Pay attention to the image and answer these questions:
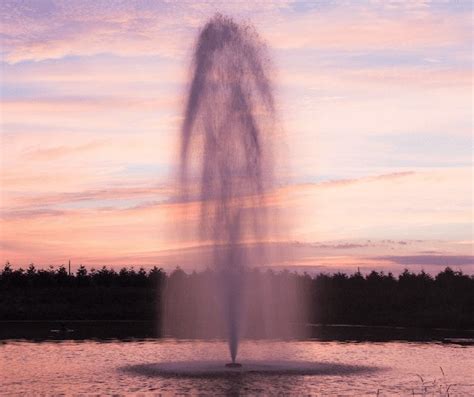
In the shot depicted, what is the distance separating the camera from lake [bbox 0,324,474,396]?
3195 cm

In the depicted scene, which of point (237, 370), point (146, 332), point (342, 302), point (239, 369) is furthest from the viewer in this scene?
point (342, 302)

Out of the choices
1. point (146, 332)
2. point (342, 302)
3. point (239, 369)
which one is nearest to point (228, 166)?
point (239, 369)

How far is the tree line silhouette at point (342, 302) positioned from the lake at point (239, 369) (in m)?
24.7

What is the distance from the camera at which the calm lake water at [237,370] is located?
31.9 m

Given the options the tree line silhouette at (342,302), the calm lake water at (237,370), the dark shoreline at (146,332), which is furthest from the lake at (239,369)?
the tree line silhouette at (342,302)

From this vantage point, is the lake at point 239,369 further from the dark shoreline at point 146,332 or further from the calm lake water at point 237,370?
the dark shoreline at point 146,332

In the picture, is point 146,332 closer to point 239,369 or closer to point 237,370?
point 239,369

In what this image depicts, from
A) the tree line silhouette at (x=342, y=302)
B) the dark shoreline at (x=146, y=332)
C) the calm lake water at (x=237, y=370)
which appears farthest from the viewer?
the tree line silhouette at (x=342, y=302)

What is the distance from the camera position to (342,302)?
8900cm

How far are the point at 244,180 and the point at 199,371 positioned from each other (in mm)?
9454

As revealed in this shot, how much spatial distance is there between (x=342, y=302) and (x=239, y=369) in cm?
5413

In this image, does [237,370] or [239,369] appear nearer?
[237,370]

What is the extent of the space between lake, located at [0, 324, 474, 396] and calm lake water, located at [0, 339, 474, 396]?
1.5 inches

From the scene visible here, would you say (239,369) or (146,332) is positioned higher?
(146,332)
